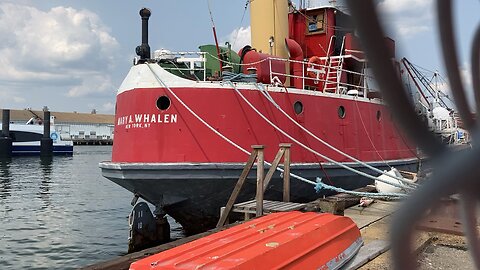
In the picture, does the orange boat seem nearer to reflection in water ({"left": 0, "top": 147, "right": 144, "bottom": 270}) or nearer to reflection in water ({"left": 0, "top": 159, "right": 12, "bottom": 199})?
reflection in water ({"left": 0, "top": 147, "right": 144, "bottom": 270})

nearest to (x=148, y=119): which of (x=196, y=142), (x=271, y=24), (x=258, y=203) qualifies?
(x=196, y=142)

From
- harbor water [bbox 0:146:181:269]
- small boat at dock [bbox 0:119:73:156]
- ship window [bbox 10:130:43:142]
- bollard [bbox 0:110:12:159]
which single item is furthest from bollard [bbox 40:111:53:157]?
harbor water [bbox 0:146:181:269]

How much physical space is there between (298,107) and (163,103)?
300 cm

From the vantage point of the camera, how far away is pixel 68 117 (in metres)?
116

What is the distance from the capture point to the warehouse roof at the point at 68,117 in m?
107

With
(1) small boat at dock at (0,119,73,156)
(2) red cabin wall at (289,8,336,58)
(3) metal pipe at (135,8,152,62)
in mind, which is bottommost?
(1) small boat at dock at (0,119,73,156)

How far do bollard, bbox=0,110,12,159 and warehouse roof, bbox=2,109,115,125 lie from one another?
5197 cm

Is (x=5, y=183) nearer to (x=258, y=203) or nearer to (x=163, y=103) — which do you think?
(x=163, y=103)

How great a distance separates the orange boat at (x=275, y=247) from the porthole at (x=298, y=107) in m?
3.97

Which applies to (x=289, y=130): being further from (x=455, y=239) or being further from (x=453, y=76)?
(x=453, y=76)

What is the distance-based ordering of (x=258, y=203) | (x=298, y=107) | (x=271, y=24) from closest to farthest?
(x=258, y=203)
(x=298, y=107)
(x=271, y=24)

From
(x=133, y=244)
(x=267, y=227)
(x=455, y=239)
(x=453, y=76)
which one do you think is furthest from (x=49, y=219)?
(x=453, y=76)

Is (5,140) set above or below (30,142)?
above

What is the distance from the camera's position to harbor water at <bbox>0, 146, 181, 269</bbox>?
11.1m
